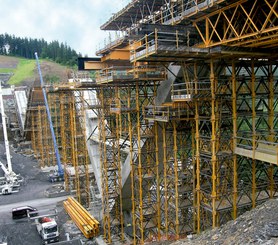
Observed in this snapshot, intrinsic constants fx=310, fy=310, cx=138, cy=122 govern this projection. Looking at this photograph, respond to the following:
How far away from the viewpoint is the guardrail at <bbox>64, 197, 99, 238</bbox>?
2414cm

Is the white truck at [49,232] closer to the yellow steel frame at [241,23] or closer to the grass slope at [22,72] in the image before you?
the yellow steel frame at [241,23]

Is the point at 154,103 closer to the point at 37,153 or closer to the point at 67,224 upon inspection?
the point at 67,224

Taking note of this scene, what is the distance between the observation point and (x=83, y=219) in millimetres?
25875

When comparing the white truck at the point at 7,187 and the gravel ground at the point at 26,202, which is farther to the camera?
the white truck at the point at 7,187

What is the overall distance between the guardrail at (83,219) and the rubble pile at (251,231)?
39.3 feet

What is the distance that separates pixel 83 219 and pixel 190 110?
14777mm

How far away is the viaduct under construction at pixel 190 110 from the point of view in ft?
42.9

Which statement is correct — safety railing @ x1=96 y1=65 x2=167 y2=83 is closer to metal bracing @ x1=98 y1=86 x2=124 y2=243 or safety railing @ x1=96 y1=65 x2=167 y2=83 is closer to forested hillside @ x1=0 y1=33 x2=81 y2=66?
metal bracing @ x1=98 y1=86 x2=124 y2=243

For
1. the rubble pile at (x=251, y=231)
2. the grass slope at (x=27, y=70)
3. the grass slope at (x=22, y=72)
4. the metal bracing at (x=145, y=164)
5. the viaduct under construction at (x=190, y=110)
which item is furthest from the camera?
the grass slope at (x=22, y=72)

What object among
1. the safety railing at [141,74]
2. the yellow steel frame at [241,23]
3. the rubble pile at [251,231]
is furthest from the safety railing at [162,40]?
the rubble pile at [251,231]

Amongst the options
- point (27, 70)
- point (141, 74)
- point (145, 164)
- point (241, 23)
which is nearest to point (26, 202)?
point (145, 164)

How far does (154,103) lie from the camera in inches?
740

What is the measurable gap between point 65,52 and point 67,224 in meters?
106

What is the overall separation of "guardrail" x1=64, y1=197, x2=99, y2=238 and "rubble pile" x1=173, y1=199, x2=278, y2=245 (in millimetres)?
11970
